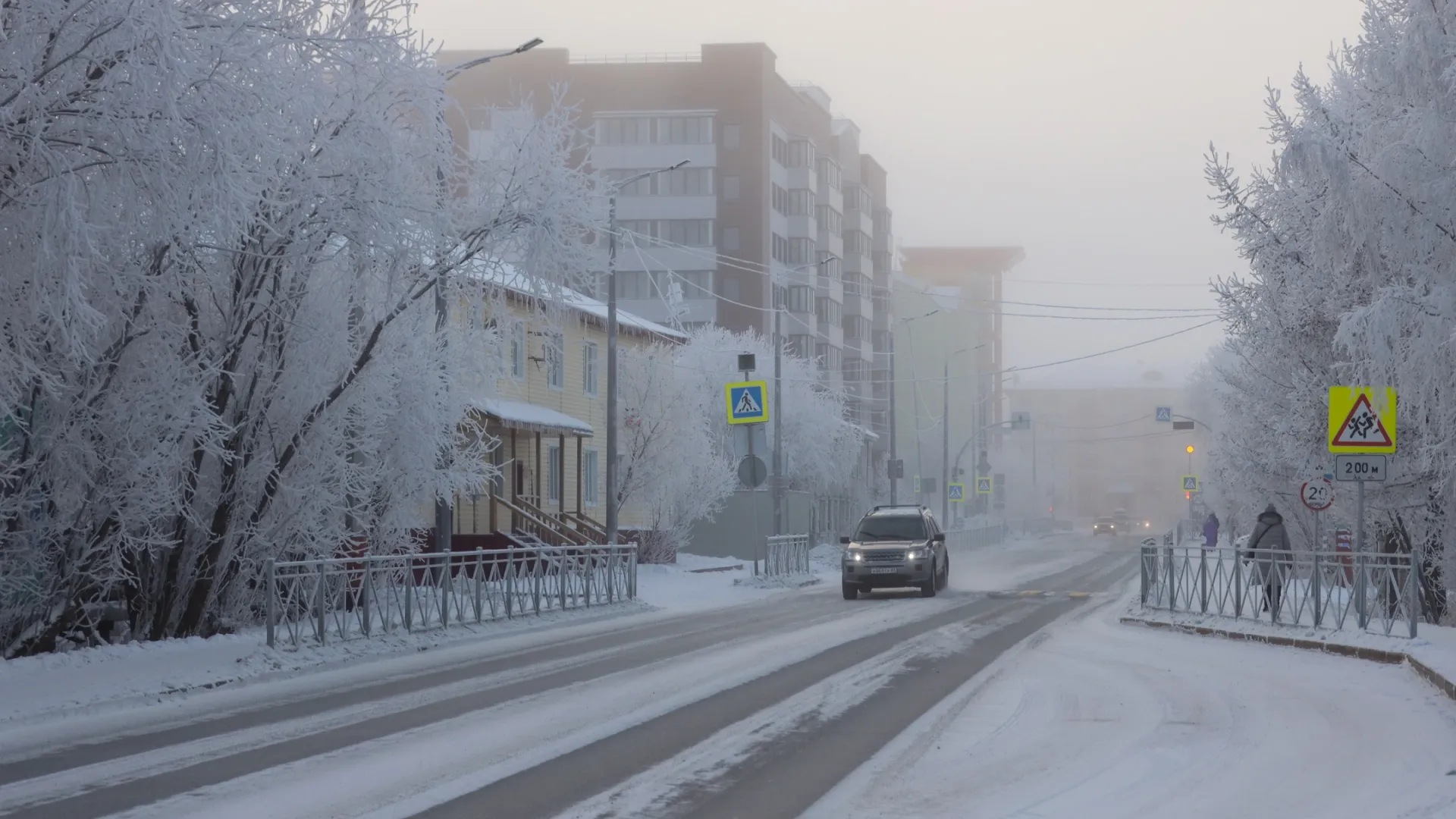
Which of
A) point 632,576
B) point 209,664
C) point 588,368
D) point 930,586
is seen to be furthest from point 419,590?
point 588,368

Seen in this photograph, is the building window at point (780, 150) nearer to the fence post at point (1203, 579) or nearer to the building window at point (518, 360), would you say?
the building window at point (518, 360)

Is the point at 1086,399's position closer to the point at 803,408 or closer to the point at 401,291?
the point at 803,408

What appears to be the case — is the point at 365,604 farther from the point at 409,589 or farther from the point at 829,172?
the point at 829,172

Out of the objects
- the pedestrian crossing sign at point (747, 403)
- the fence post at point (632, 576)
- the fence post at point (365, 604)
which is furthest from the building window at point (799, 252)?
the fence post at point (365, 604)

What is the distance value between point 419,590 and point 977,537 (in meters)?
56.6

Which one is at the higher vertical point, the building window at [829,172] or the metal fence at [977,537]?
the building window at [829,172]

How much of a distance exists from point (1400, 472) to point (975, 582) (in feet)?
62.6

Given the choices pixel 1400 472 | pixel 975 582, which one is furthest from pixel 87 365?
pixel 975 582

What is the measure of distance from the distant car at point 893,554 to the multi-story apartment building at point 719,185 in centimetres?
6084

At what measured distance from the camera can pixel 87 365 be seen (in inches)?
626

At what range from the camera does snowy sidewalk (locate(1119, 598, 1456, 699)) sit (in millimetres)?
15745

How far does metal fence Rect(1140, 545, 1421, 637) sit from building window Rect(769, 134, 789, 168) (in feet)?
250

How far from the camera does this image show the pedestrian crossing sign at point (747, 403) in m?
37.3

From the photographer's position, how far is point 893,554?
32625 millimetres
